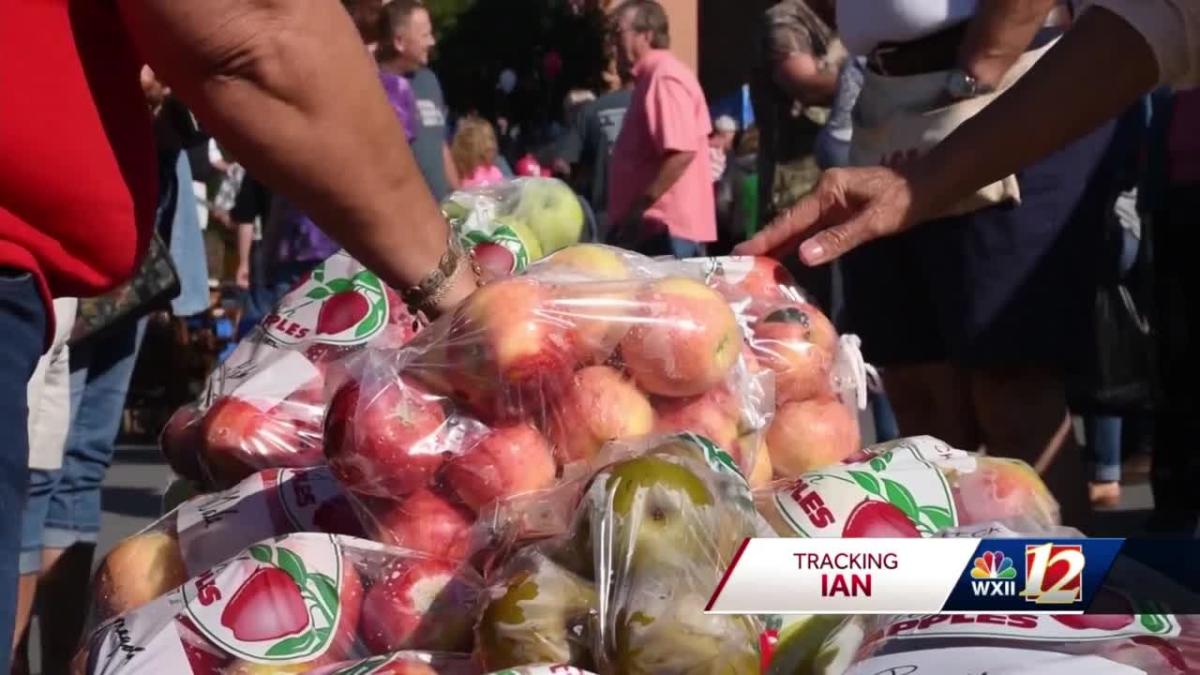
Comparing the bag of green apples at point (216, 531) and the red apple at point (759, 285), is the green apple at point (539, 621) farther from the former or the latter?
the red apple at point (759, 285)

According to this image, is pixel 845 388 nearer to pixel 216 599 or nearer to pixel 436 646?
pixel 436 646

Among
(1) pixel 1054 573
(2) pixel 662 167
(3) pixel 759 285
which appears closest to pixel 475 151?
(2) pixel 662 167

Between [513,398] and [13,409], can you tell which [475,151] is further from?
[13,409]

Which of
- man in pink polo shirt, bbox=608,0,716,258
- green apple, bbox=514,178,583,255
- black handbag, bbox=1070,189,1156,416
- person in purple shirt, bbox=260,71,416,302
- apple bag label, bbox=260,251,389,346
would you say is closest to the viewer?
apple bag label, bbox=260,251,389,346

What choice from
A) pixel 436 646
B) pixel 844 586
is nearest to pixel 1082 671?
pixel 844 586

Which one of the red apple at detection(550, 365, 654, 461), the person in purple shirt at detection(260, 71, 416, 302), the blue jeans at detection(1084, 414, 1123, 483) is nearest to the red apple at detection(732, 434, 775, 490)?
the red apple at detection(550, 365, 654, 461)

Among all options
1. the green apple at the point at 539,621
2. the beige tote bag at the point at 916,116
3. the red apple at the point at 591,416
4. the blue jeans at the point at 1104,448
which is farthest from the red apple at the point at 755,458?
the blue jeans at the point at 1104,448

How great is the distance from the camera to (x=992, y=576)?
4.77ft

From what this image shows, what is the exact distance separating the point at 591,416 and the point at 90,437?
2.48 metres

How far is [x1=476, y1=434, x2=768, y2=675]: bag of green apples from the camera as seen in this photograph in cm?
149

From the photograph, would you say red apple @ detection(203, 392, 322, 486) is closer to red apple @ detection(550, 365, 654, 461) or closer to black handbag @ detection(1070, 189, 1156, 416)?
red apple @ detection(550, 365, 654, 461)

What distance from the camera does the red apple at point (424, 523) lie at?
1832mm

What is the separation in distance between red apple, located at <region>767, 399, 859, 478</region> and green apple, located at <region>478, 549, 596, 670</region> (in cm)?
52

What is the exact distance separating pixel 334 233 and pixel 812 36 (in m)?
4.40
